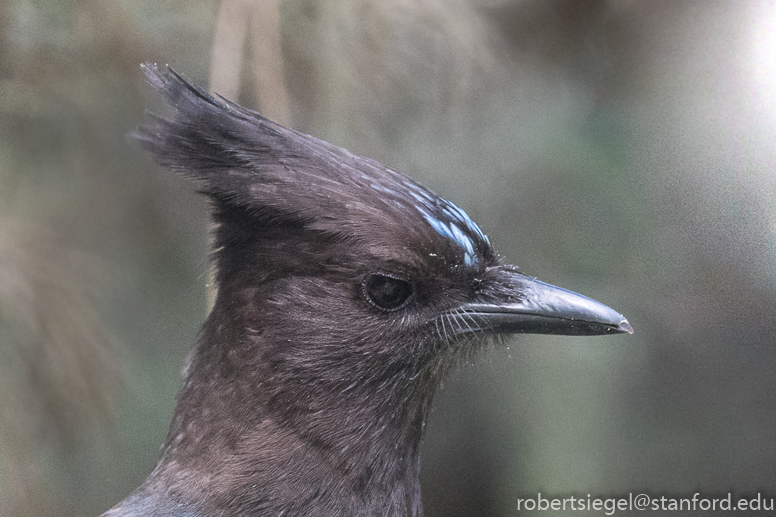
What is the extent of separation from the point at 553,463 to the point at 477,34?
110 centimetres

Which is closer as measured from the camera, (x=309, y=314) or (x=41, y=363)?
(x=309, y=314)

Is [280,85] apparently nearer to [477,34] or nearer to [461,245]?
[477,34]

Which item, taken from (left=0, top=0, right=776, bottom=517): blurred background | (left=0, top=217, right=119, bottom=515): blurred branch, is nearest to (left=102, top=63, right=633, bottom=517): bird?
(left=0, top=0, right=776, bottom=517): blurred background

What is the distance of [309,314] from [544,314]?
0.40 m

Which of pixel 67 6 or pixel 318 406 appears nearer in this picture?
pixel 318 406

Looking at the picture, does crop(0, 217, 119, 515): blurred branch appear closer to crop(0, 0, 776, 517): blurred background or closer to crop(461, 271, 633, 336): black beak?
crop(0, 0, 776, 517): blurred background

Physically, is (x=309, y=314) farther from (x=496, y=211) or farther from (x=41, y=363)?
(x=41, y=363)

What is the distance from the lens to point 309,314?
1044 mm

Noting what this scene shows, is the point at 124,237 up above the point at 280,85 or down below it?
below

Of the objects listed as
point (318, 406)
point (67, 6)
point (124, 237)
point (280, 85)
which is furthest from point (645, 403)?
point (67, 6)

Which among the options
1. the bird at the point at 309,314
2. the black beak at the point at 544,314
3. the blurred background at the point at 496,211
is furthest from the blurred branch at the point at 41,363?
the black beak at the point at 544,314

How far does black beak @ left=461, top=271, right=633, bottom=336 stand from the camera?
1.07m

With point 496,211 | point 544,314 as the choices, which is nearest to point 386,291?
point 544,314

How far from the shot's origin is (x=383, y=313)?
106 centimetres
